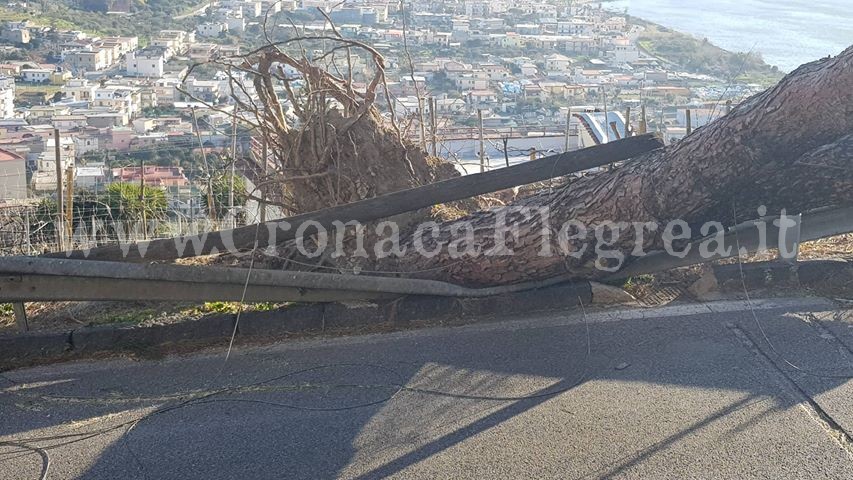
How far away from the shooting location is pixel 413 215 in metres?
5.88

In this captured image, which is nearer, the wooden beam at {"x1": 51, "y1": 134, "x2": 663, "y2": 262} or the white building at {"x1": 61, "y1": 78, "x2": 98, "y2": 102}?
the wooden beam at {"x1": 51, "y1": 134, "x2": 663, "y2": 262}

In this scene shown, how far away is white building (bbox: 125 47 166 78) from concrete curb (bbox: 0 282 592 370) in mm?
24563

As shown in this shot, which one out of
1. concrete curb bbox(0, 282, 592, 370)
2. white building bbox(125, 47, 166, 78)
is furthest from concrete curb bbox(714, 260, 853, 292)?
white building bbox(125, 47, 166, 78)

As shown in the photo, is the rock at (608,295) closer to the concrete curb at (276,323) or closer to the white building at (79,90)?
the concrete curb at (276,323)

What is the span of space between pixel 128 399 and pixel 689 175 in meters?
3.45

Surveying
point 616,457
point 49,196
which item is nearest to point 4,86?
point 49,196

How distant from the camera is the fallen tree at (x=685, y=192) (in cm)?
502

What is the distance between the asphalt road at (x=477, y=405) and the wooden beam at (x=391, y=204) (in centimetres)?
71

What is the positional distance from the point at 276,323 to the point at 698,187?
269 cm

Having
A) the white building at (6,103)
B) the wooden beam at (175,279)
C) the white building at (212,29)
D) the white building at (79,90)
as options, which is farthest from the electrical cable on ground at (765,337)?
the white building at (212,29)

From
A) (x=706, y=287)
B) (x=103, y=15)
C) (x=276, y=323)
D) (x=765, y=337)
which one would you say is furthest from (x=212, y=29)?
(x=765, y=337)

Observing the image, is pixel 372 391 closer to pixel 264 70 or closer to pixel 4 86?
pixel 264 70

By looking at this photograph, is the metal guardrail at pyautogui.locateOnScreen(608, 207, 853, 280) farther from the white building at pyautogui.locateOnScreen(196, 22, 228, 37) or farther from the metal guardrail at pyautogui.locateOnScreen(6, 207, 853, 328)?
the white building at pyautogui.locateOnScreen(196, 22, 228, 37)

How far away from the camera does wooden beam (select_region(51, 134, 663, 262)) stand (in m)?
5.00
